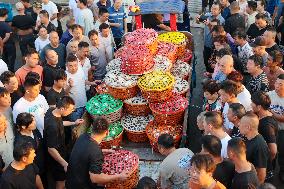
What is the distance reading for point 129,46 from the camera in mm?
8945

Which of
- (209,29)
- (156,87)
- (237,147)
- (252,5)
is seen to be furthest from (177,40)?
(237,147)

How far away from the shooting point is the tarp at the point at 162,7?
427 inches

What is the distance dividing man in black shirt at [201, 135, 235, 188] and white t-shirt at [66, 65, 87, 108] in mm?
3606

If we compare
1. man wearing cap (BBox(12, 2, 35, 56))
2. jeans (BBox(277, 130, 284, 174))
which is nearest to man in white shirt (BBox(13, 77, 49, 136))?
jeans (BBox(277, 130, 284, 174))

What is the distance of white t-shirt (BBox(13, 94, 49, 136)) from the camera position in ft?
23.8

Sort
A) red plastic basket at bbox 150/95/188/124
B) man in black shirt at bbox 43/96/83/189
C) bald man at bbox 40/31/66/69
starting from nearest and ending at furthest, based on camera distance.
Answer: man in black shirt at bbox 43/96/83/189 < red plastic basket at bbox 150/95/188/124 < bald man at bbox 40/31/66/69

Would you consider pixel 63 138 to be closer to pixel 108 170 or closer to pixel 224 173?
pixel 108 170

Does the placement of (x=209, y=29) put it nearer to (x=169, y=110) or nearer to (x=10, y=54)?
(x=169, y=110)

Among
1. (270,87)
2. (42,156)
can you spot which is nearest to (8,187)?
(42,156)

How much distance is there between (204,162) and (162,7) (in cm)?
654

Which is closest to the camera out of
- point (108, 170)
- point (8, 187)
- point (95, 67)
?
point (8, 187)

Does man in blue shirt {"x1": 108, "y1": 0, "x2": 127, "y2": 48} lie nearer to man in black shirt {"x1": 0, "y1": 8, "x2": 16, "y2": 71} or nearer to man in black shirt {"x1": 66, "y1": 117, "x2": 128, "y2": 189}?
man in black shirt {"x1": 0, "y1": 8, "x2": 16, "y2": 71}

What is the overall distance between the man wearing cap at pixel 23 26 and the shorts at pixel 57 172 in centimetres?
510

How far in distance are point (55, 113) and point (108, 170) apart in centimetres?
128
